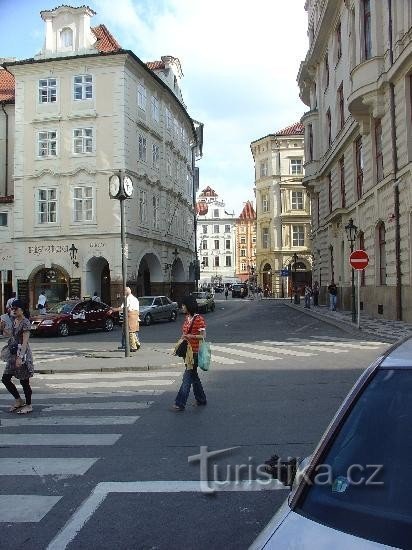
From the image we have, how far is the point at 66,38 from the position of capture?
3509cm

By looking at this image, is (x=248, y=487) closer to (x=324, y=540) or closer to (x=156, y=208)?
(x=324, y=540)

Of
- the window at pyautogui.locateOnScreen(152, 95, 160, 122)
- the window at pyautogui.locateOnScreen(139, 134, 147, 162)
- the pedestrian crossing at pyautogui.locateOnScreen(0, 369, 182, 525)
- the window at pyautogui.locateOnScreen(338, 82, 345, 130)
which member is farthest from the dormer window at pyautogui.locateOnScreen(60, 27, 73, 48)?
the pedestrian crossing at pyautogui.locateOnScreen(0, 369, 182, 525)

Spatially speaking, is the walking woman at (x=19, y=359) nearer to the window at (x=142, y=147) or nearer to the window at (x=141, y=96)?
the window at (x=142, y=147)

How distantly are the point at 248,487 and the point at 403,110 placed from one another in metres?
19.9

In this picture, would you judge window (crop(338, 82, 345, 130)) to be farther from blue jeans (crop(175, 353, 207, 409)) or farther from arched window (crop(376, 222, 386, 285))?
blue jeans (crop(175, 353, 207, 409))

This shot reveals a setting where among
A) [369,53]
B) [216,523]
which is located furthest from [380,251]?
[216,523]

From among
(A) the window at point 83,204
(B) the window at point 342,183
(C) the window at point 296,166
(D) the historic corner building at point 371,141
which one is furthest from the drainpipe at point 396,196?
(C) the window at point 296,166

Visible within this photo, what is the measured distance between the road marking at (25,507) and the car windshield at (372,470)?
2.91 metres

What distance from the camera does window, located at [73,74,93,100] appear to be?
3419 cm

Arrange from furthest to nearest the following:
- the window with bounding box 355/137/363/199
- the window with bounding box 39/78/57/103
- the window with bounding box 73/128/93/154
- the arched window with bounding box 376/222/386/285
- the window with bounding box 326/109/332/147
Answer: the window with bounding box 326/109/332/147 → the window with bounding box 39/78/57/103 → the window with bounding box 73/128/93/154 → the window with bounding box 355/137/363/199 → the arched window with bounding box 376/222/386/285

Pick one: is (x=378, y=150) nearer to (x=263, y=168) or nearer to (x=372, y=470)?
(x=372, y=470)

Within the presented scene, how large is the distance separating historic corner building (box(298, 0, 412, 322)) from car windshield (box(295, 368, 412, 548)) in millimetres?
19861

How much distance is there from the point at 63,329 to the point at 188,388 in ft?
52.9

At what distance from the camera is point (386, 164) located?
23.7 metres
